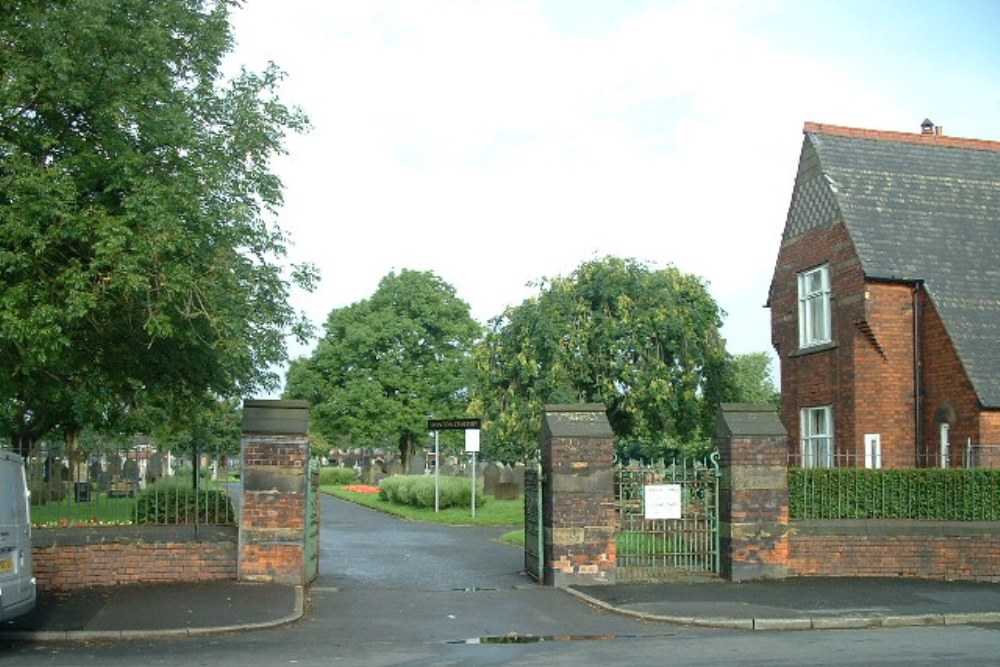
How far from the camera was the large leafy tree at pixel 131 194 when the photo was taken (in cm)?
1285

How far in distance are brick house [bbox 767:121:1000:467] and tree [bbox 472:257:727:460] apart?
8554 mm

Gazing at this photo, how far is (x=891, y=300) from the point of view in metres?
23.0

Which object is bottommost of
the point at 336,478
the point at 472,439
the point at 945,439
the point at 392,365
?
the point at 336,478

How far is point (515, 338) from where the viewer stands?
3625 cm

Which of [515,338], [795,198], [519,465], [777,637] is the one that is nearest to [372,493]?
[519,465]

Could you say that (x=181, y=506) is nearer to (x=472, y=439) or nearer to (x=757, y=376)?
(x=472, y=439)

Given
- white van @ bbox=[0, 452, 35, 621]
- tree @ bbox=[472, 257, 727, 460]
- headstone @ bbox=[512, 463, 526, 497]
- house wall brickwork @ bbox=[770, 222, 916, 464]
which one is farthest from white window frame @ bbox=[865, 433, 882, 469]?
headstone @ bbox=[512, 463, 526, 497]

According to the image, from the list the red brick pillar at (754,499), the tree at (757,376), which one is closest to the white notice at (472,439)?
the red brick pillar at (754,499)

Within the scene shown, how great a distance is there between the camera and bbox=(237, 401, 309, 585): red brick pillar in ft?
50.1

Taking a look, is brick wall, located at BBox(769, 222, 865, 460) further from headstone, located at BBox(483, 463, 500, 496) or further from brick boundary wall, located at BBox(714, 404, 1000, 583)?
headstone, located at BBox(483, 463, 500, 496)

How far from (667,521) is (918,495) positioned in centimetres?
399

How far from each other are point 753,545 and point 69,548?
9.61m

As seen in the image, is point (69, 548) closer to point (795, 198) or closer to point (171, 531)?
point (171, 531)

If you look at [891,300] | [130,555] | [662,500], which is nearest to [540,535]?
[662,500]
